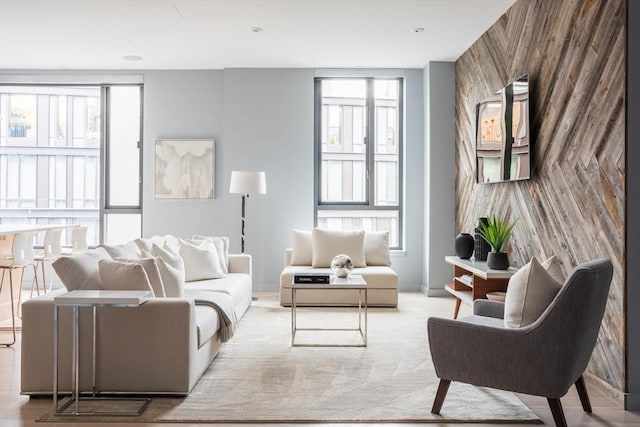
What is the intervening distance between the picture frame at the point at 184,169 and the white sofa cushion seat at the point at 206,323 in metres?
3.64

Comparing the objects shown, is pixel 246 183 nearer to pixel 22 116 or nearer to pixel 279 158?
pixel 279 158

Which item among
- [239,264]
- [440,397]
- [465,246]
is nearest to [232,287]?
[239,264]

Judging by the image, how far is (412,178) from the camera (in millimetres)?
7422

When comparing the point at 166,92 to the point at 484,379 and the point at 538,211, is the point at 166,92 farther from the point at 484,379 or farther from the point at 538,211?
the point at 484,379

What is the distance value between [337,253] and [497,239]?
2.29m

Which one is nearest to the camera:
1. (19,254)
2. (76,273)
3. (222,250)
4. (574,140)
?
(76,273)

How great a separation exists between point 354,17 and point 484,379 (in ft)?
12.1

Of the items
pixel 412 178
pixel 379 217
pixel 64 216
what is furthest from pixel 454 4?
pixel 64 216

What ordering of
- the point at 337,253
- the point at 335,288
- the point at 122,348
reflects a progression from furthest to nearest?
the point at 337,253 → the point at 335,288 → the point at 122,348

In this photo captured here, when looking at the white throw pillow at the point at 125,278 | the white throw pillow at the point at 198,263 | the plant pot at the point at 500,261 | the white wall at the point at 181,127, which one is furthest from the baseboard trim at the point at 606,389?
the white wall at the point at 181,127

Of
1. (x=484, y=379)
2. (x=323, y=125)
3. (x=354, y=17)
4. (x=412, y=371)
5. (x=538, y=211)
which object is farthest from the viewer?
(x=323, y=125)

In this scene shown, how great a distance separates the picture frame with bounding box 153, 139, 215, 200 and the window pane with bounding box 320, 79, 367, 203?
4.96 feet

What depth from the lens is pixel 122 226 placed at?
25.5ft

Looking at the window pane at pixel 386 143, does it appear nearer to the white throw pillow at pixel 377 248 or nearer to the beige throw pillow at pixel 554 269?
the white throw pillow at pixel 377 248
